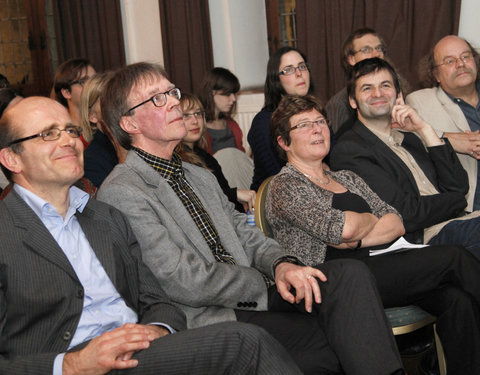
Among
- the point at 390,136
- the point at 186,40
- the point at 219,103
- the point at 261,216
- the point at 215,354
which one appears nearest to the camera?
the point at 215,354

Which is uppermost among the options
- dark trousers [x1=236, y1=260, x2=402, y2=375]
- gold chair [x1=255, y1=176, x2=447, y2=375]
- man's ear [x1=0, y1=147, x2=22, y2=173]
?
man's ear [x1=0, y1=147, x2=22, y2=173]

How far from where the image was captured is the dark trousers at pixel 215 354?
150 centimetres

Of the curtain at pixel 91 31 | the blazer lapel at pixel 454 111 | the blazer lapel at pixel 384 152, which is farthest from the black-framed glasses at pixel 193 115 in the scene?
the curtain at pixel 91 31

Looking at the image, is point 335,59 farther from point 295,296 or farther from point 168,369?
point 168,369

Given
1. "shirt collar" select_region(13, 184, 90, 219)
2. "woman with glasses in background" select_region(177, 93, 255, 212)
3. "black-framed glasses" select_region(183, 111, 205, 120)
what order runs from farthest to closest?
"black-framed glasses" select_region(183, 111, 205, 120)
"woman with glasses in background" select_region(177, 93, 255, 212)
"shirt collar" select_region(13, 184, 90, 219)

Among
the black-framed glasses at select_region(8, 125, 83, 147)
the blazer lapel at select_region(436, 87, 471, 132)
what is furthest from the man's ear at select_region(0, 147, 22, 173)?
the blazer lapel at select_region(436, 87, 471, 132)

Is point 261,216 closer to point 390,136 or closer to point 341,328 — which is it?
point 341,328

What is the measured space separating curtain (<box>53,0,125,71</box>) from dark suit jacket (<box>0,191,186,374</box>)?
4667 mm

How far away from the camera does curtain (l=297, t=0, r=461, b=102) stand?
15.0 feet

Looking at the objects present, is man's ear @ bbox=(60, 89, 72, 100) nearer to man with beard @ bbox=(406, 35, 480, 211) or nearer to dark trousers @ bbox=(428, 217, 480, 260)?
man with beard @ bbox=(406, 35, 480, 211)

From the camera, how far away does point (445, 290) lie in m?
2.17

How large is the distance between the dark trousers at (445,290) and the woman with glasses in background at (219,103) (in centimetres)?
260

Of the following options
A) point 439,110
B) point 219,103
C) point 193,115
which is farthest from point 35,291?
point 219,103

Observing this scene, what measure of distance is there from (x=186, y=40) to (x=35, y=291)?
4.49 meters
